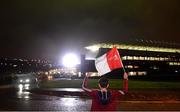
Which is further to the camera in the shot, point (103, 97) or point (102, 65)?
point (102, 65)

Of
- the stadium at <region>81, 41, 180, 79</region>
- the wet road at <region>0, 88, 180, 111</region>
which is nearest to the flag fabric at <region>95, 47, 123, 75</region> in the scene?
the wet road at <region>0, 88, 180, 111</region>

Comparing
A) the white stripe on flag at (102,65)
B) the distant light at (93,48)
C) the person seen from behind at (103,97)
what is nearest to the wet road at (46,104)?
the white stripe on flag at (102,65)

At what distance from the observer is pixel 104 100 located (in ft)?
21.3

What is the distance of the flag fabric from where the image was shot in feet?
22.4

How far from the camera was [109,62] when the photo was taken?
687 centimetres

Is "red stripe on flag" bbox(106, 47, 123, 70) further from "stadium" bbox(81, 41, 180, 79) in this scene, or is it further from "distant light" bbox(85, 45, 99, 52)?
"distant light" bbox(85, 45, 99, 52)

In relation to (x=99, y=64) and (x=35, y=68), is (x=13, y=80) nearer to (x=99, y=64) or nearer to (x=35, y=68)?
(x=99, y=64)

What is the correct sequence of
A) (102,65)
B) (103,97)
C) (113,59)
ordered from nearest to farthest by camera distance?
(103,97) → (113,59) → (102,65)

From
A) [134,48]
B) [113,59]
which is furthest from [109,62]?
[134,48]

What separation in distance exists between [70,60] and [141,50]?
79.9m

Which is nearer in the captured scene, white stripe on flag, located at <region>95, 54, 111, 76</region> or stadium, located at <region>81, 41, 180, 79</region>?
white stripe on flag, located at <region>95, 54, 111, 76</region>

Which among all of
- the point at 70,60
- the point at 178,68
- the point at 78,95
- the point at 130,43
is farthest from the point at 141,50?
the point at 78,95

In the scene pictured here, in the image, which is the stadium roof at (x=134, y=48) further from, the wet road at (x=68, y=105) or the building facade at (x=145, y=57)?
the wet road at (x=68, y=105)

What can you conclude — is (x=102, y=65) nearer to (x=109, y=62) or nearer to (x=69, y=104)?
(x=109, y=62)
